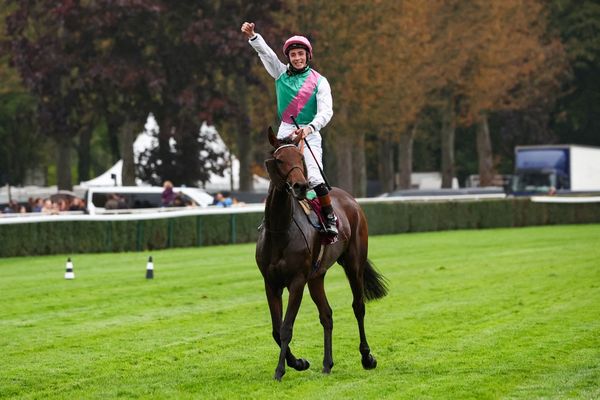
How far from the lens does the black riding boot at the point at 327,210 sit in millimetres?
10727

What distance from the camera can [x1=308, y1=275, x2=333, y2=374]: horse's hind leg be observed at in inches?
412

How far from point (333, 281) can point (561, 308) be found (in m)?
5.64

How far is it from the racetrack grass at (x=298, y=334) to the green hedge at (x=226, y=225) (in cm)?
377

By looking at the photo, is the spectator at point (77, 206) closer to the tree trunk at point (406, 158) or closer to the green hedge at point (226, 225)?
the green hedge at point (226, 225)

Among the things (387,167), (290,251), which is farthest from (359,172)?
(290,251)

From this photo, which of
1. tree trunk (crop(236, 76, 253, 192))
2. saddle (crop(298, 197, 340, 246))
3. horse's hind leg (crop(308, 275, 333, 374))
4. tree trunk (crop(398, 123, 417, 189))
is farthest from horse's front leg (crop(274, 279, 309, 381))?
tree trunk (crop(398, 123, 417, 189))

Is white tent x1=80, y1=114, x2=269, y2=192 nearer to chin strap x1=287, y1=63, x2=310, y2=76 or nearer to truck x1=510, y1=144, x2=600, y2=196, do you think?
truck x1=510, y1=144, x2=600, y2=196

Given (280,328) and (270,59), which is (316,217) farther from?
(270,59)

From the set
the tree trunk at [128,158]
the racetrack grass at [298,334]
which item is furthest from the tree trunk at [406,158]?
the racetrack grass at [298,334]

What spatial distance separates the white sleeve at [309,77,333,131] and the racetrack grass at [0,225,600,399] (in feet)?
6.21

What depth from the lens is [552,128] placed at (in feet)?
241

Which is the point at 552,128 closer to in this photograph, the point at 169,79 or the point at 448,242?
the point at 169,79

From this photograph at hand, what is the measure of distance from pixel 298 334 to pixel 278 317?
109 inches

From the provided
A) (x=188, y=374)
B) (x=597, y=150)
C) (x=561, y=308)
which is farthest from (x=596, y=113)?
(x=188, y=374)
